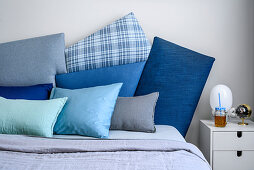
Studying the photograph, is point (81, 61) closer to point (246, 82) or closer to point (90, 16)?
point (90, 16)

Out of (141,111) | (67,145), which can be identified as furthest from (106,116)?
(67,145)

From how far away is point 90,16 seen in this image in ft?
8.45

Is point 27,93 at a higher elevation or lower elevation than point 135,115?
higher

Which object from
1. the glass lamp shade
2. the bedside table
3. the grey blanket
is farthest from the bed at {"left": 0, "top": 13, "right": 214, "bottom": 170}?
the bedside table

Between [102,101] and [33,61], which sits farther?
[33,61]

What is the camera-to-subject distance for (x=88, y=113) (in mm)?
1794

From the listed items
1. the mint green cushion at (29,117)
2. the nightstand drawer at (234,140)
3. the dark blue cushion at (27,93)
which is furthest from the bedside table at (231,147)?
the dark blue cushion at (27,93)

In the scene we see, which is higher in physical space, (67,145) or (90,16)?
(90,16)

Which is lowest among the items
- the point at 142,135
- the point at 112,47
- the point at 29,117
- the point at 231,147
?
the point at 231,147

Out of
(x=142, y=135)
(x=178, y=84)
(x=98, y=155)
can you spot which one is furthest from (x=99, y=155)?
(x=178, y=84)

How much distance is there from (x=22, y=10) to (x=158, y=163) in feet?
7.13

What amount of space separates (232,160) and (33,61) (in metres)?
1.86

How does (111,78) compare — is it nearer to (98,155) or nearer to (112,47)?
(112,47)

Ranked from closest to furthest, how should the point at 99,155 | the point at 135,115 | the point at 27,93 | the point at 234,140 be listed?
the point at 99,155 < the point at 135,115 < the point at 234,140 < the point at 27,93
